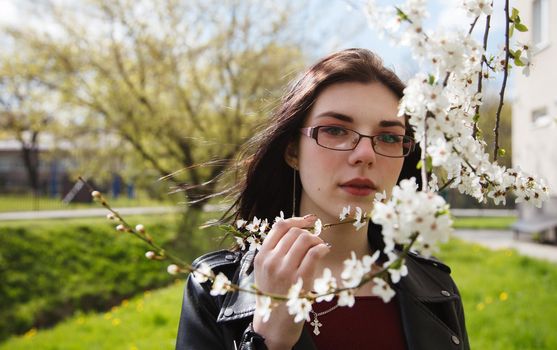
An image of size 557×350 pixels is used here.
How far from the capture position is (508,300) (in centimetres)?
617

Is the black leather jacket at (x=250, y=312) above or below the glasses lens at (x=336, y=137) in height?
below

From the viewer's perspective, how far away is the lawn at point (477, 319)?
484 centimetres

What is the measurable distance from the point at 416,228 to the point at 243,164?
148 cm

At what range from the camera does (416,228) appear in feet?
2.56

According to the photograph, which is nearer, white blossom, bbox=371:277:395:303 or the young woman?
white blossom, bbox=371:277:395:303

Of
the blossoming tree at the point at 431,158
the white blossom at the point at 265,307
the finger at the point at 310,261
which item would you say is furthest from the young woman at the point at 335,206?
the blossoming tree at the point at 431,158

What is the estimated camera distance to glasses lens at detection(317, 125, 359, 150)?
1.56 m

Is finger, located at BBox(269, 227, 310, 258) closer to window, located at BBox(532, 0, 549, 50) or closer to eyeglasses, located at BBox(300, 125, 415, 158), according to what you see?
eyeglasses, located at BBox(300, 125, 415, 158)

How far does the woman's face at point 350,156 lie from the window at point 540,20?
1158cm

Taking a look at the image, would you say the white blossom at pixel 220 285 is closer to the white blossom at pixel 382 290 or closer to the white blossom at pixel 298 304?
the white blossom at pixel 298 304

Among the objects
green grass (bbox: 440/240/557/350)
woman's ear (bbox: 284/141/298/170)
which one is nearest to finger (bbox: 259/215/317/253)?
woman's ear (bbox: 284/141/298/170)

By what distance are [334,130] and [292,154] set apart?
354mm

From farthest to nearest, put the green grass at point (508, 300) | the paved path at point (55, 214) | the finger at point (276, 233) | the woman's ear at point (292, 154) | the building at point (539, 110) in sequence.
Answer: the paved path at point (55, 214) < the building at point (539, 110) < the green grass at point (508, 300) < the woman's ear at point (292, 154) < the finger at point (276, 233)

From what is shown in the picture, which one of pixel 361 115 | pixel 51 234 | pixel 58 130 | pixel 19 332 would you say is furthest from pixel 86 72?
pixel 361 115
